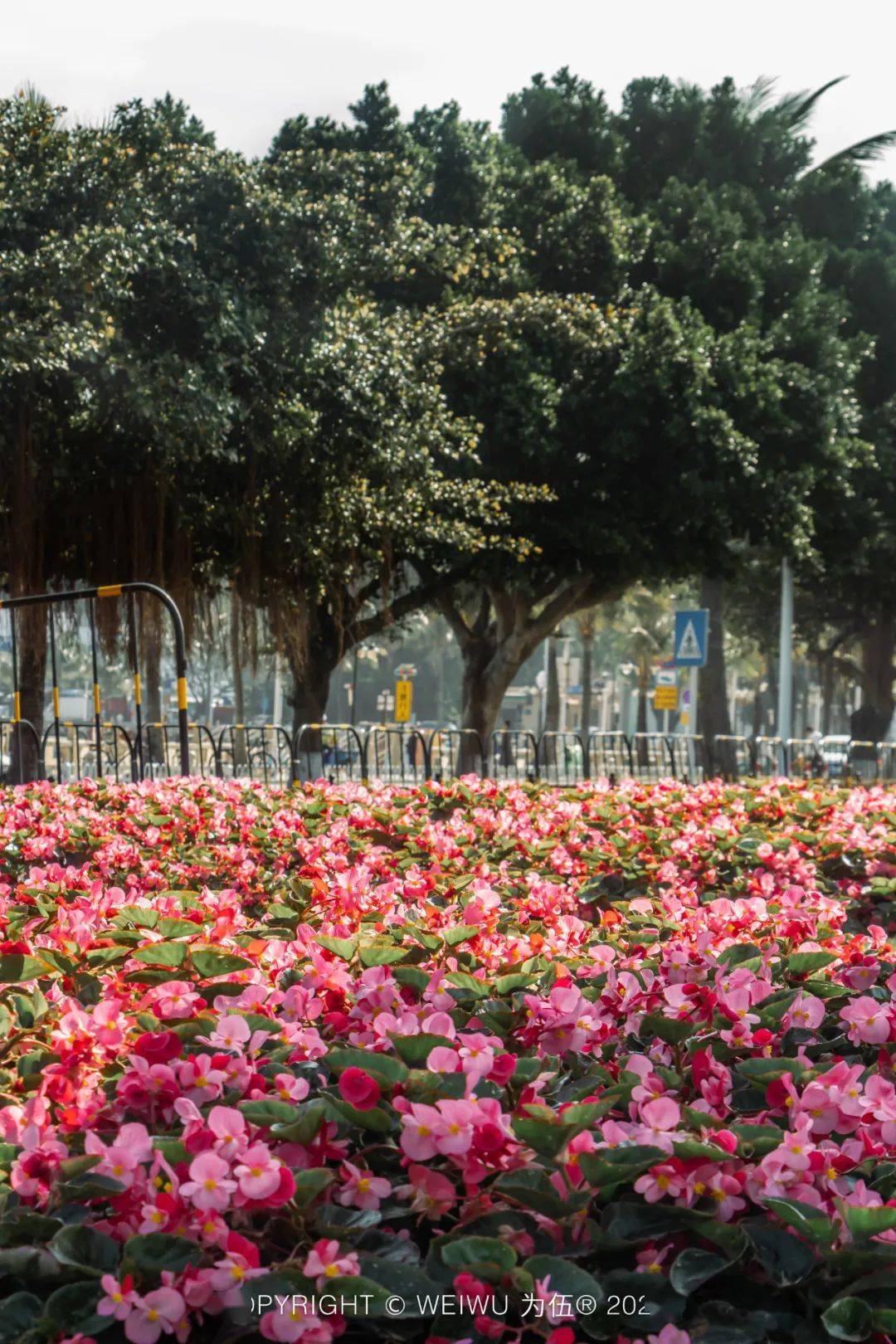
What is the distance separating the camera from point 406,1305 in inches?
69.1

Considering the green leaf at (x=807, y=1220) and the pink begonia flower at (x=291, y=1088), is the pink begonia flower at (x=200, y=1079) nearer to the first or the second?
the pink begonia flower at (x=291, y=1088)

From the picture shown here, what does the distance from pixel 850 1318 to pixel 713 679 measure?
26900 millimetres

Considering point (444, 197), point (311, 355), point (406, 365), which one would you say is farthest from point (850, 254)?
point (311, 355)

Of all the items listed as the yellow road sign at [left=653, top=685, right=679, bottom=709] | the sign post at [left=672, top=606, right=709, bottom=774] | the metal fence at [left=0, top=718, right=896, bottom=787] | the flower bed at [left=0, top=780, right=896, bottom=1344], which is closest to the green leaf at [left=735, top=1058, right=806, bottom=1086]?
the flower bed at [left=0, top=780, right=896, bottom=1344]

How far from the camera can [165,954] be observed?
2768 mm

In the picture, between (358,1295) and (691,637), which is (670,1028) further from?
(691,637)

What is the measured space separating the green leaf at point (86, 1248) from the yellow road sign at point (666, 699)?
33.5 m

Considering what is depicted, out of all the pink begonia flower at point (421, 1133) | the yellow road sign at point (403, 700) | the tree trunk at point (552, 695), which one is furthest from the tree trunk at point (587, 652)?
the pink begonia flower at point (421, 1133)

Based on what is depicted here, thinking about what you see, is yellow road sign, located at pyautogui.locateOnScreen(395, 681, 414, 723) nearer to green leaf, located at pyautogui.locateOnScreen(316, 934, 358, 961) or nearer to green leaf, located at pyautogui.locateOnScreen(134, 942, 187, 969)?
green leaf, located at pyautogui.locateOnScreen(316, 934, 358, 961)

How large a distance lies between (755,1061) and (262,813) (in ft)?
13.5

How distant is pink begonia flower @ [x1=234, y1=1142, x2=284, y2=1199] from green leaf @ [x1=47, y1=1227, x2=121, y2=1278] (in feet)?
0.52

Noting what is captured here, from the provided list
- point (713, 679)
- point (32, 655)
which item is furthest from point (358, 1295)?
point (713, 679)

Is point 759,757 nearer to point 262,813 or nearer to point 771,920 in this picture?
point 262,813

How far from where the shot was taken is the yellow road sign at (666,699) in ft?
116
